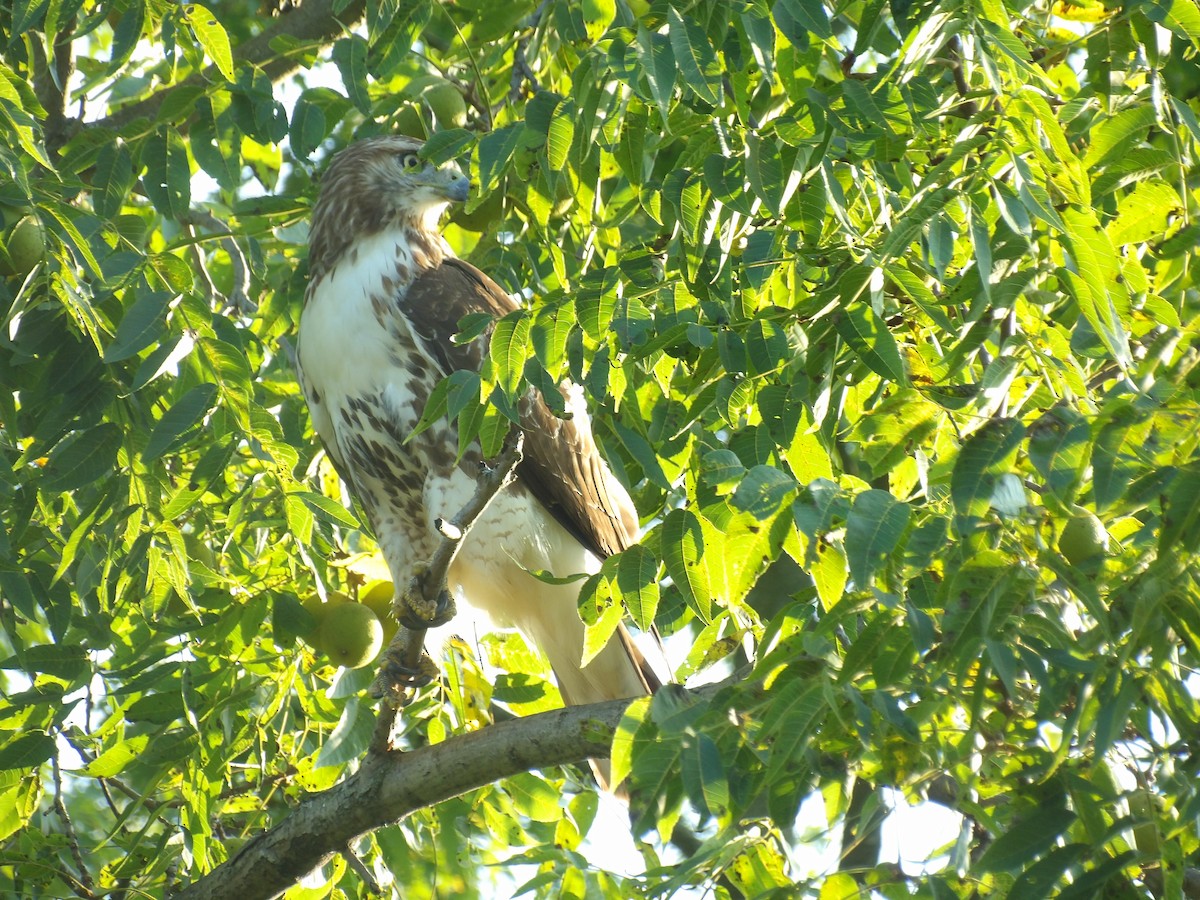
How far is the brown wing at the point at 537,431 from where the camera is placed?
11.7 ft

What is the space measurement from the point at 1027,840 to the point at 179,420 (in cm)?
173

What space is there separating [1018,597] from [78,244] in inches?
71.1

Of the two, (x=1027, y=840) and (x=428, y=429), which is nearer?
(x=1027, y=840)

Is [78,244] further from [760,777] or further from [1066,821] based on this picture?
[1066,821]

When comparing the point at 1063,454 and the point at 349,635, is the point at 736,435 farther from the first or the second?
the point at 349,635

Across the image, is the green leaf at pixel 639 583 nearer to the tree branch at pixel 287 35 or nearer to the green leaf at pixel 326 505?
the green leaf at pixel 326 505

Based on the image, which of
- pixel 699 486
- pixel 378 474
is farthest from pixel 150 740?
pixel 699 486

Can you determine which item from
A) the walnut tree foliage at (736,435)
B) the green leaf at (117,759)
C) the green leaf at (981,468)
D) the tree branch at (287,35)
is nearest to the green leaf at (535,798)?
the walnut tree foliage at (736,435)

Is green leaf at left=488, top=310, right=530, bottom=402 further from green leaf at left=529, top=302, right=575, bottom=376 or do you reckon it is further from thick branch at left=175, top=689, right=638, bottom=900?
thick branch at left=175, top=689, right=638, bottom=900

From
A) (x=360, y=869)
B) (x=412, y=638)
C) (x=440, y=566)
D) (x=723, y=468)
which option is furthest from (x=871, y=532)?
(x=360, y=869)

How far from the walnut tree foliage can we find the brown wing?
16 cm

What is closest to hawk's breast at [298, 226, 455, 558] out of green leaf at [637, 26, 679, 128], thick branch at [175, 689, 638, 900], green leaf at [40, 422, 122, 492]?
green leaf at [40, 422, 122, 492]

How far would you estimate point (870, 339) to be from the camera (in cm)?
189

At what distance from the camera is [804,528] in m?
1.58
